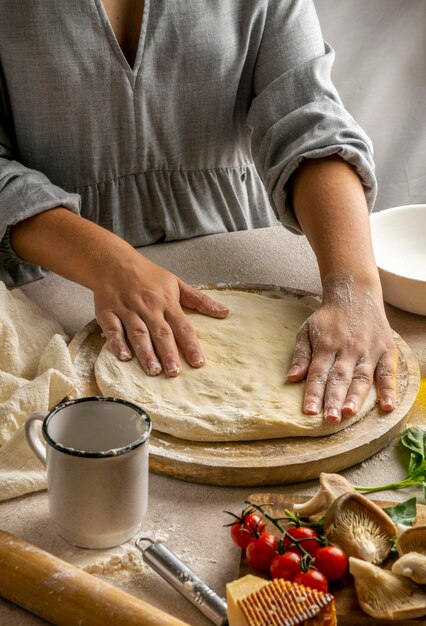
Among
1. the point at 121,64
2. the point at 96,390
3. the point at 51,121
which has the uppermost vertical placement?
the point at 121,64

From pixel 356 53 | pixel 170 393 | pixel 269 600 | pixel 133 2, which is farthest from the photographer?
pixel 356 53

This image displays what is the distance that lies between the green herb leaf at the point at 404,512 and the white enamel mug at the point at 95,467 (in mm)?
326

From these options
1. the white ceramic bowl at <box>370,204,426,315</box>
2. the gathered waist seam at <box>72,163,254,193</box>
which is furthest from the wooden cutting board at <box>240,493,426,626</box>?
the gathered waist seam at <box>72,163,254,193</box>

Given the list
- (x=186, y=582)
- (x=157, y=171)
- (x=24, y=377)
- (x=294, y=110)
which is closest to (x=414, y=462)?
(x=186, y=582)

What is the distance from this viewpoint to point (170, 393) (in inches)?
52.3

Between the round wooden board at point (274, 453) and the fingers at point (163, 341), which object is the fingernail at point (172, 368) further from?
the round wooden board at point (274, 453)

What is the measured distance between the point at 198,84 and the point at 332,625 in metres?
1.29

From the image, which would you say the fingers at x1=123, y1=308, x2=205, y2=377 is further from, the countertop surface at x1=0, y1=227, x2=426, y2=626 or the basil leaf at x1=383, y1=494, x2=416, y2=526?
the basil leaf at x1=383, y1=494, x2=416, y2=526

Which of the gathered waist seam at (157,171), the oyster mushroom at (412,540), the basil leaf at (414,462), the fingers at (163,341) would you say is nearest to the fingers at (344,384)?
the basil leaf at (414,462)

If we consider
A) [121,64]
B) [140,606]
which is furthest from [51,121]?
[140,606]

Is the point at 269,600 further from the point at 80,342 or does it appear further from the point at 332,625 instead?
the point at 80,342

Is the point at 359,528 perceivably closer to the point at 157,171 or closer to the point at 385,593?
the point at 385,593

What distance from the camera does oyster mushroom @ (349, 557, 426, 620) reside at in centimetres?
91

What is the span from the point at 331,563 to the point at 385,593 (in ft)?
0.23
